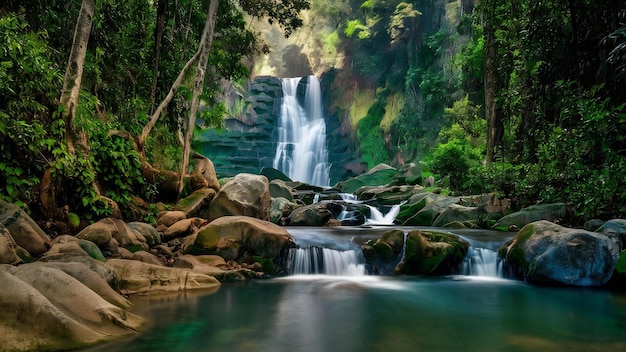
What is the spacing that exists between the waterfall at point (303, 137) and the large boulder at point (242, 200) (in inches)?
866

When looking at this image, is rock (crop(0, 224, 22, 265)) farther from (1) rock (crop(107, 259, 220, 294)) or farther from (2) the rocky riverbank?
(1) rock (crop(107, 259, 220, 294))

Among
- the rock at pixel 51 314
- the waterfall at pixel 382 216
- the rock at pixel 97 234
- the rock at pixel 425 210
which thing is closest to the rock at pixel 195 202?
the rock at pixel 97 234

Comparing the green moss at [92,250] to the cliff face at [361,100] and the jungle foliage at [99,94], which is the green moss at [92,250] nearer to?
the jungle foliage at [99,94]

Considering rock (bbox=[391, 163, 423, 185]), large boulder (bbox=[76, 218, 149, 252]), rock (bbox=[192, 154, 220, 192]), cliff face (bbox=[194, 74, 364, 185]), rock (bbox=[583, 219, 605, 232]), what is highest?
cliff face (bbox=[194, 74, 364, 185])

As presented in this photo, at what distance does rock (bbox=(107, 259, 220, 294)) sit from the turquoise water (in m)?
0.33

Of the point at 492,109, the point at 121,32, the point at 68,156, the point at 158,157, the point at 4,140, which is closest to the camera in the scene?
the point at 4,140

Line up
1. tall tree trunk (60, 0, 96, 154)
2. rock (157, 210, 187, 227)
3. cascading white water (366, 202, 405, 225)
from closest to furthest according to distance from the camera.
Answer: tall tree trunk (60, 0, 96, 154), rock (157, 210, 187, 227), cascading white water (366, 202, 405, 225)

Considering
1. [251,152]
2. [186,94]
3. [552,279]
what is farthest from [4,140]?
[251,152]

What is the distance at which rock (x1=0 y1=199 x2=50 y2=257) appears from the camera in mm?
5777

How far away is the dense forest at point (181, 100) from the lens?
22.3 ft

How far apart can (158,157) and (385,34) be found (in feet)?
86.7

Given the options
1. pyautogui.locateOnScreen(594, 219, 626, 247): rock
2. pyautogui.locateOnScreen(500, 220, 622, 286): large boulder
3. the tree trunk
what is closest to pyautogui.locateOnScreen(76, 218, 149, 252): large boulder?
pyautogui.locateOnScreen(500, 220, 622, 286): large boulder

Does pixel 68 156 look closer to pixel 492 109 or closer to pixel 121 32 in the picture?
pixel 121 32

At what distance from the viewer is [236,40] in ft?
50.2
